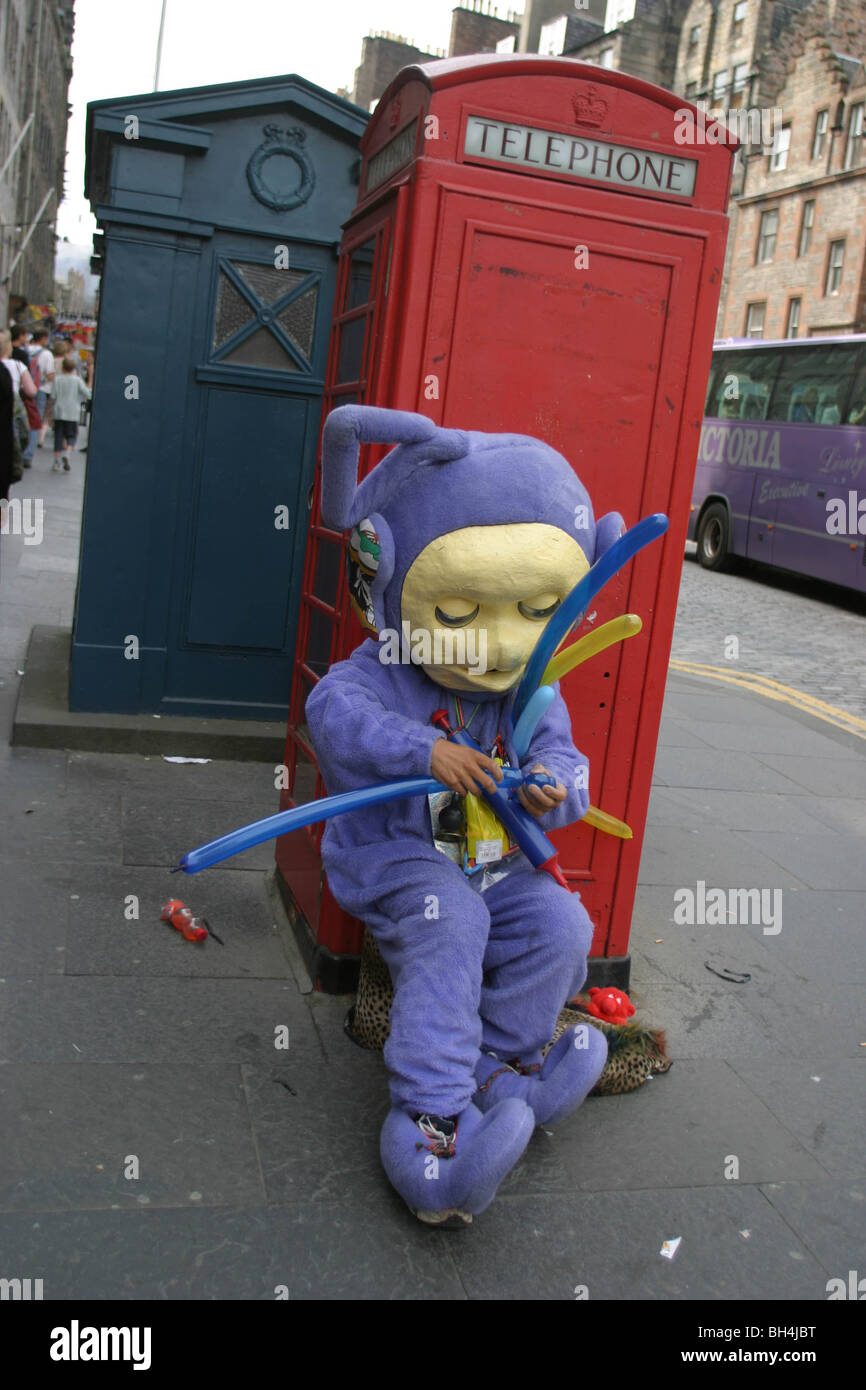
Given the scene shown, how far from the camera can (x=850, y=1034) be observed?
3.95 metres

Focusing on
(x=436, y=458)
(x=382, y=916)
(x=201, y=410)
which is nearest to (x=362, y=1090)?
(x=382, y=916)

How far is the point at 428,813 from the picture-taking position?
10.4 ft

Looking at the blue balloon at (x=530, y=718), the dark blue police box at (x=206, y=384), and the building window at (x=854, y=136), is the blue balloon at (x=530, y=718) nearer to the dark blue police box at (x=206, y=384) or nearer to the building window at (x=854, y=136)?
the dark blue police box at (x=206, y=384)

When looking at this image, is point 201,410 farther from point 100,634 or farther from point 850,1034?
point 850,1034

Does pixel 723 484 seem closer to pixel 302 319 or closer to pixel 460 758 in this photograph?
pixel 302 319

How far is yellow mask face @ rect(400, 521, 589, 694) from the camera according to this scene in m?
2.95

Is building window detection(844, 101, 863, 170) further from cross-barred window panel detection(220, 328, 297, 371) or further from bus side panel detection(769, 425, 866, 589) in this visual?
cross-barred window panel detection(220, 328, 297, 371)

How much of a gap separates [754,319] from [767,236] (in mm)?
2388

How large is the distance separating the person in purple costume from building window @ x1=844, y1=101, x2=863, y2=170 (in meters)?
36.4

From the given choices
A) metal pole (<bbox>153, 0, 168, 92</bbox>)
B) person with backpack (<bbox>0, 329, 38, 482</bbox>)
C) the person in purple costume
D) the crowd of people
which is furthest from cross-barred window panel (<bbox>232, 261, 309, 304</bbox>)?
metal pole (<bbox>153, 0, 168, 92</bbox>)

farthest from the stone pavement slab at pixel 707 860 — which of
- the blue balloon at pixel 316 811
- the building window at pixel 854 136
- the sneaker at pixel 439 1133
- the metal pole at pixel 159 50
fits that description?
the building window at pixel 854 136

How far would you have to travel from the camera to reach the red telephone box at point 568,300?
3.32 meters

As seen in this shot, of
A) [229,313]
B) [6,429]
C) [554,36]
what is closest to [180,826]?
[229,313]

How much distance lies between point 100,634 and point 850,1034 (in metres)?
3.83
